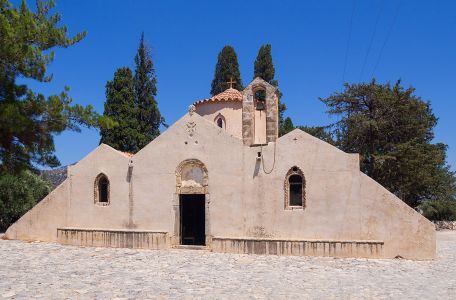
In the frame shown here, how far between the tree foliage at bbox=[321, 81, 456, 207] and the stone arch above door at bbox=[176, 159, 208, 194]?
12.2m

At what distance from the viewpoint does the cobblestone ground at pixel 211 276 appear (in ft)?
33.9

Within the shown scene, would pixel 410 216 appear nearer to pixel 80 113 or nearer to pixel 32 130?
pixel 80 113

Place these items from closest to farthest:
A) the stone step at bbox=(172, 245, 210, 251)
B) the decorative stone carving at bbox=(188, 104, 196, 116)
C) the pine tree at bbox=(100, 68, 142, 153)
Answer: the stone step at bbox=(172, 245, 210, 251) → the decorative stone carving at bbox=(188, 104, 196, 116) → the pine tree at bbox=(100, 68, 142, 153)

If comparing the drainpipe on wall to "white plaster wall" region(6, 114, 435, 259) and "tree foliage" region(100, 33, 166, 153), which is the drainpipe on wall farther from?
"tree foliage" region(100, 33, 166, 153)

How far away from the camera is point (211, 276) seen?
12445mm

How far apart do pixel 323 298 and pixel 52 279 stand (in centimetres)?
702

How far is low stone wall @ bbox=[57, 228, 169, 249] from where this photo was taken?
18.3 m

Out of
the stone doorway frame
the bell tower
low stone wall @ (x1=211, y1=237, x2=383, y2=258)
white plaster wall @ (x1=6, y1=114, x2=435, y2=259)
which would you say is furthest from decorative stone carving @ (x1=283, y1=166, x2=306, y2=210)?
the stone doorway frame

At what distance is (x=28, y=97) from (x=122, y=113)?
20.3 metres

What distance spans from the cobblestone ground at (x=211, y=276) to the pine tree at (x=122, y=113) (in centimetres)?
1493

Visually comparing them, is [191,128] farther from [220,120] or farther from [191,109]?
[220,120]

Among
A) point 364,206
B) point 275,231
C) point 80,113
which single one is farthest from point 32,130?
point 364,206

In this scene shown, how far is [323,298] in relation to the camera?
32.4 ft

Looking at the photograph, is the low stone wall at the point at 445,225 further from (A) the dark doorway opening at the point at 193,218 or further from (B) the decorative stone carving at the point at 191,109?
(B) the decorative stone carving at the point at 191,109
